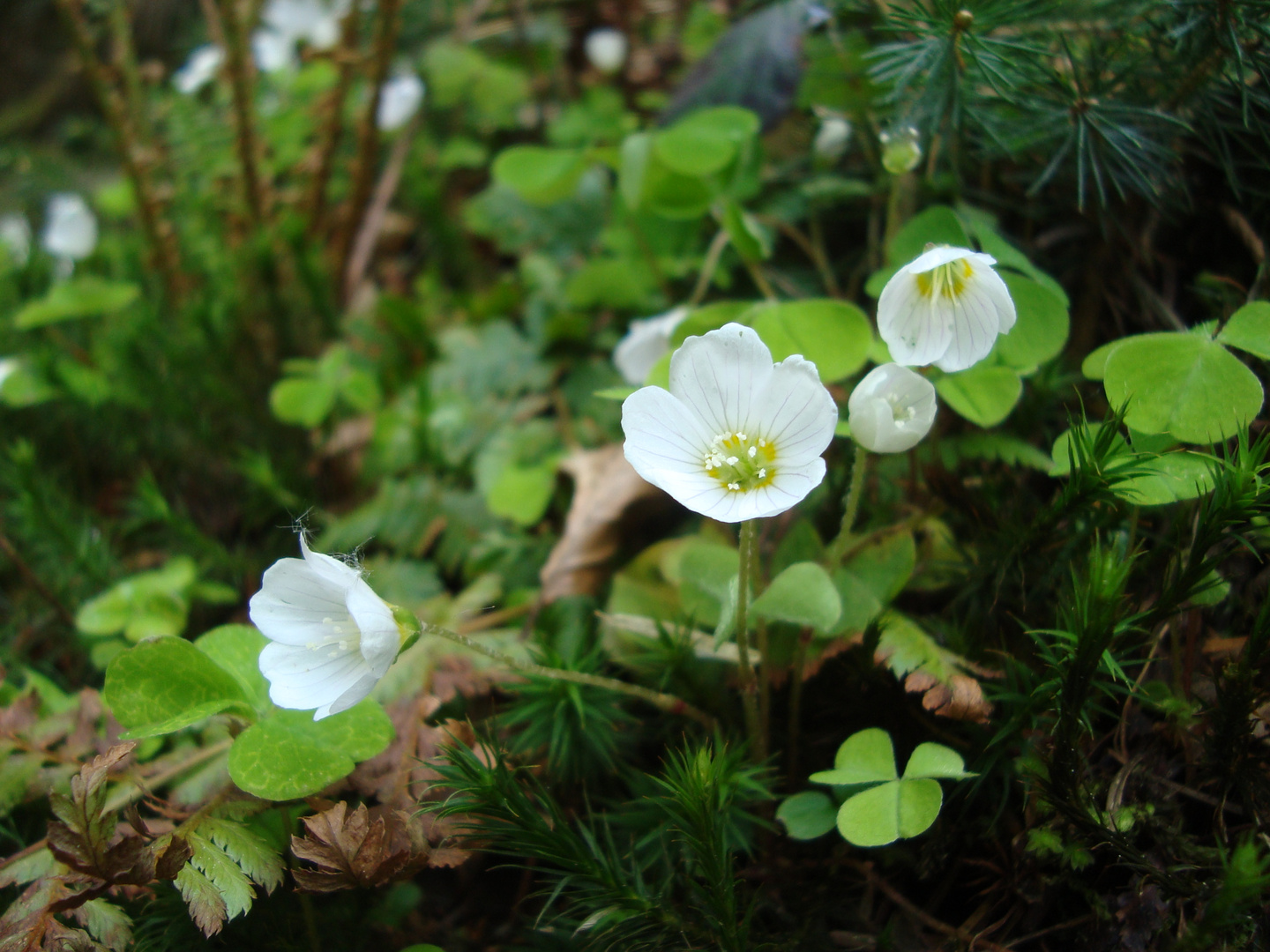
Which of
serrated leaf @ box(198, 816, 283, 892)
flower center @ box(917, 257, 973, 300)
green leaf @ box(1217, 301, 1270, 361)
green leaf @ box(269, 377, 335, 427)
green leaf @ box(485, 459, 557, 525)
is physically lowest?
green leaf @ box(485, 459, 557, 525)

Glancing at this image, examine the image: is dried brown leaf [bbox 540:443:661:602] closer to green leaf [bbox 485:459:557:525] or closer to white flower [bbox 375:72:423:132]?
green leaf [bbox 485:459:557:525]

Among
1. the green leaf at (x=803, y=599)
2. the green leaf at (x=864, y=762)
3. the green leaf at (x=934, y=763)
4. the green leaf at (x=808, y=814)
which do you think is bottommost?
the green leaf at (x=808, y=814)

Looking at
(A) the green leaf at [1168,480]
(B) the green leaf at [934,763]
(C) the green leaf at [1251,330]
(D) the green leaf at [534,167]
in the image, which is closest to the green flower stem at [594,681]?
(B) the green leaf at [934,763]

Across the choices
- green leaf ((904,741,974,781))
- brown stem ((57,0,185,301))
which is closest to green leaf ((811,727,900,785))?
green leaf ((904,741,974,781))

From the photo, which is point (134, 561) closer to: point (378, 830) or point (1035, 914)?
point (378, 830)

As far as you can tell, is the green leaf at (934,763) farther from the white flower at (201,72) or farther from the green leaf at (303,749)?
the white flower at (201,72)
